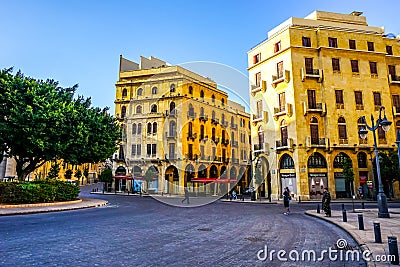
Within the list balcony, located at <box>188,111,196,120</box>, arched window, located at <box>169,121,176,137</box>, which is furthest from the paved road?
arched window, located at <box>169,121,176,137</box>

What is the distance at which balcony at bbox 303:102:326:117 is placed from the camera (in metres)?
31.6

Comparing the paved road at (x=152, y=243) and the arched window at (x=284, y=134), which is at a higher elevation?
the arched window at (x=284, y=134)

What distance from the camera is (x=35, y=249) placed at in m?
7.03

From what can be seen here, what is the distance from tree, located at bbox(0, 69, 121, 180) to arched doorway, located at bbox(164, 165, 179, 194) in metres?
18.8

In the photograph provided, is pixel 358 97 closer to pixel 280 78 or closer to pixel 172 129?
pixel 280 78

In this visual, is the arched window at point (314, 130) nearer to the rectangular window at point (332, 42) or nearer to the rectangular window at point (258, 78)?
the rectangular window at point (258, 78)

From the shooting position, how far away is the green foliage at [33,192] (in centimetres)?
1789

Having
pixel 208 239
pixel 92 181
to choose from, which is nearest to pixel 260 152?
pixel 208 239

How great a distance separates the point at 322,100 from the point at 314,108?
144 centimetres

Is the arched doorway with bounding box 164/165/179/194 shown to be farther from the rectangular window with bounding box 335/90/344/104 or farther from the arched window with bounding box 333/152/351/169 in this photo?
the rectangular window with bounding box 335/90/344/104

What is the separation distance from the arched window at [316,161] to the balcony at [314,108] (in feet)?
15.1

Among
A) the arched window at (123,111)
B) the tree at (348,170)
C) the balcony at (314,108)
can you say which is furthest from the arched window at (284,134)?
the arched window at (123,111)

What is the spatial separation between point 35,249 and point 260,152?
99.1 ft

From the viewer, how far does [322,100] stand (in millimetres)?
32688
